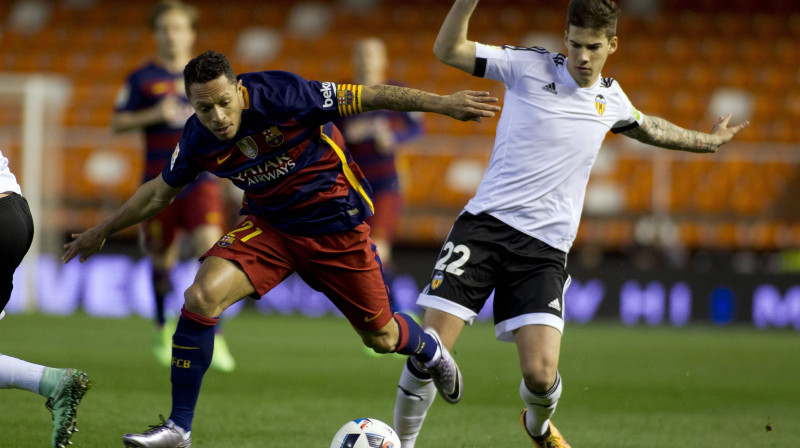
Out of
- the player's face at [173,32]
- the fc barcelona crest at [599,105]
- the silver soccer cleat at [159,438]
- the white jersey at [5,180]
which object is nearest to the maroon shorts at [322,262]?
the silver soccer cleat at [159,438]

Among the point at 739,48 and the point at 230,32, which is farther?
the point at 230,32

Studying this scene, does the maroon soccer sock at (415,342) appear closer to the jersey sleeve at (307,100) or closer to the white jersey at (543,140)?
the white jersey at (543,140)

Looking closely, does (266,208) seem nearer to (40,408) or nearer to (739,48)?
(40,408)

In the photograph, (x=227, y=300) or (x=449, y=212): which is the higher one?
(x=227, y=300)

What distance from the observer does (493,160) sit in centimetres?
501

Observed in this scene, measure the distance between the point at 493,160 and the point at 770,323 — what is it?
8.04m

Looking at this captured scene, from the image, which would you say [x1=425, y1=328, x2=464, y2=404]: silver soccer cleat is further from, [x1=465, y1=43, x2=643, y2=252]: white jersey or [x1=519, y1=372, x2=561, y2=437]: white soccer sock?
[x1=465, y1=43, x2=643, y2=252]: white jersey

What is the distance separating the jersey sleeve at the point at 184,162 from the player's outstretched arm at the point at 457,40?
112 cm

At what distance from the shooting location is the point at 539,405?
463cm

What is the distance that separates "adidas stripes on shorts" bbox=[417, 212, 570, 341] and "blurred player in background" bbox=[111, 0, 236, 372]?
330 cm

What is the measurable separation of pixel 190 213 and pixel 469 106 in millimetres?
4097

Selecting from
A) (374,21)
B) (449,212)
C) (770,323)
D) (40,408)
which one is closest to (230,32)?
(374,21)

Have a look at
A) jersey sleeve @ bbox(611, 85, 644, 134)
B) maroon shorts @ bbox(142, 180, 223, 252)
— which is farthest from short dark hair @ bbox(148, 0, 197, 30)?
jersey sleeve @ bbox(611, 85, 644, 134)

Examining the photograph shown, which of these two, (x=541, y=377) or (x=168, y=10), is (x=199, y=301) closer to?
(x=541, y=377)
